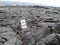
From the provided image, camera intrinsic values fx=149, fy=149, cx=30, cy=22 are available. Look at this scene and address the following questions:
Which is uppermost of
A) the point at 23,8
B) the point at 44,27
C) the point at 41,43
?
the point at 23,8

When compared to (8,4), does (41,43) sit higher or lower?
lower

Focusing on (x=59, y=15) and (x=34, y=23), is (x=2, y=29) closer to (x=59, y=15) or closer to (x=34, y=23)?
(x=34, y=23)

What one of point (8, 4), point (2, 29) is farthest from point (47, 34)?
point (8, 4)

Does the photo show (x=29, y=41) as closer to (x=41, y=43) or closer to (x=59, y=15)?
(x=41, y=43)

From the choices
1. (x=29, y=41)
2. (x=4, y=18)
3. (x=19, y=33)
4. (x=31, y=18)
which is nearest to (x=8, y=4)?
(x=4, y=18)

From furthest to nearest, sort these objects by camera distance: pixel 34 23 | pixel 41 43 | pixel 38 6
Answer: pixel 38 6 → pixel 34 23 → pixel 41 43

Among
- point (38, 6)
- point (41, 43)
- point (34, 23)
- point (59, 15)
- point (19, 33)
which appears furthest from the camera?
point (38, 6)

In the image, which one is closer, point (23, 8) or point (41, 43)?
point (41, 43)
